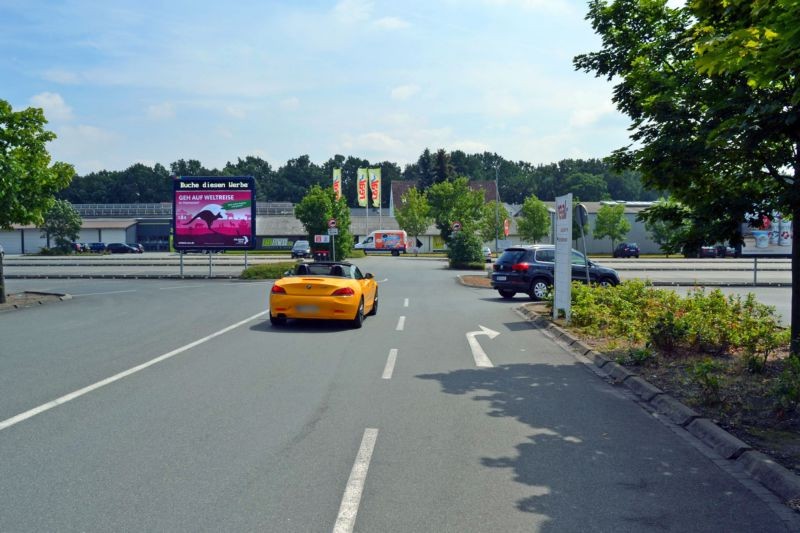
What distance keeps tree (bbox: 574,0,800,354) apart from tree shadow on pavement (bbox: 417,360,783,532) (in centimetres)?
293

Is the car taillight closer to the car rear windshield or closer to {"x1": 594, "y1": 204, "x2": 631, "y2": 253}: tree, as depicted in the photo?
the car rear windshield

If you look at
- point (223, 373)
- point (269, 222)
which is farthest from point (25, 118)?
point (269, 222)

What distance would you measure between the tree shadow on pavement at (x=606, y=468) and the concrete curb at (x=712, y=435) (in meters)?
0.22

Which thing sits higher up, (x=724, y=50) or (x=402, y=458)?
(x=724, y=50)

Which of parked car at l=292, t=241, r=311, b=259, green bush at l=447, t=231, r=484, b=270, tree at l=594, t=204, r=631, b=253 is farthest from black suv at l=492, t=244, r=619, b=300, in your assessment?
tree at l=594, t=204, r=631, b=253

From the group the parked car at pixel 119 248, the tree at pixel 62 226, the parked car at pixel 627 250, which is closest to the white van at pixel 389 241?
the parked car at pixel 627 250

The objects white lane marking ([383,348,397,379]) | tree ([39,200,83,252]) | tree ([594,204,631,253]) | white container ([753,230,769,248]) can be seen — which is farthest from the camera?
tree ([594,204,631,253])

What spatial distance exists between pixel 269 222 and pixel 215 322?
239 feet

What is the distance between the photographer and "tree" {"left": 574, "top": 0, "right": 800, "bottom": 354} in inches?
271

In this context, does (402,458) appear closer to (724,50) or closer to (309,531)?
(309,531)

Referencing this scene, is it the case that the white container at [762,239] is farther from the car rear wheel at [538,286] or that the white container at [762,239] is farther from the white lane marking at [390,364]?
the white lane marking at [390,364]

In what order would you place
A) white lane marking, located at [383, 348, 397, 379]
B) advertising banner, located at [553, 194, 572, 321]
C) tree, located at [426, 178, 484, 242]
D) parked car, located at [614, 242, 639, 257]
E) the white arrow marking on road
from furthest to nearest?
1. tree, located at [426, 178, 484, 242]
2. parked car, located at [614, 242, 639, 257]
3. advertising banner, located at [553, 194, 572, 321]
4. the white arrow marking on road
5. white lane marking, located at [383, 348, 397, 379]

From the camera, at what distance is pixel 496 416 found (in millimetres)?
6730

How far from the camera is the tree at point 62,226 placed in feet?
233
